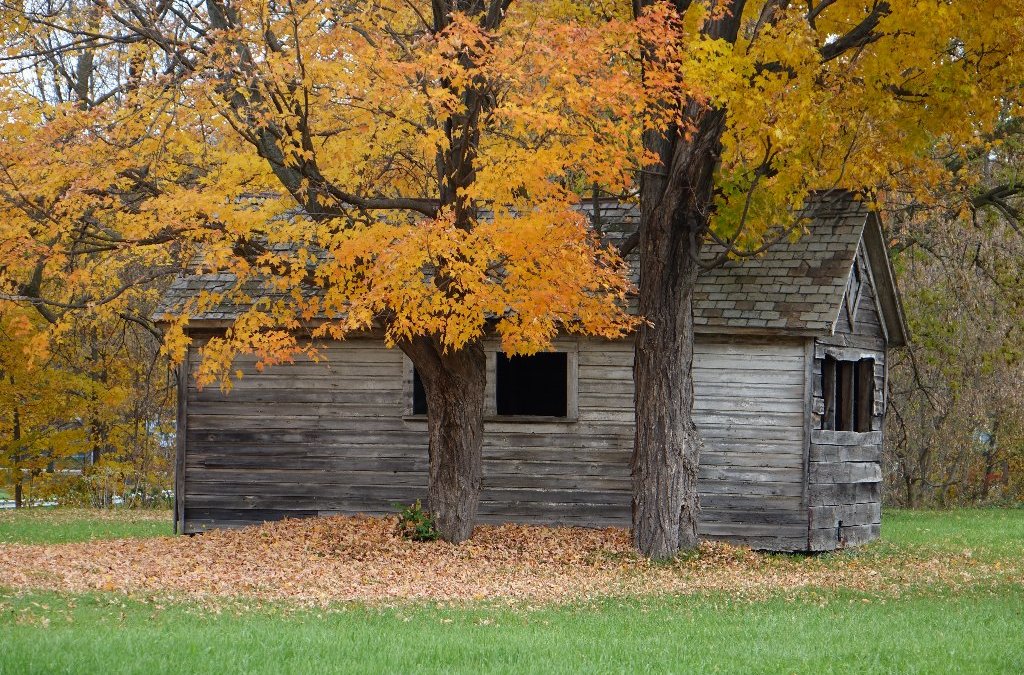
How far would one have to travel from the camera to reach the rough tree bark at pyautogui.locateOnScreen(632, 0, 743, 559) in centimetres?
1664

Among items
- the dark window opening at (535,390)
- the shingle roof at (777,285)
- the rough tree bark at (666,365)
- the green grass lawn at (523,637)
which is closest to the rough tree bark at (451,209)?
the rough tree bark at (666,365)

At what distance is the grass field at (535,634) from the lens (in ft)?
30.0

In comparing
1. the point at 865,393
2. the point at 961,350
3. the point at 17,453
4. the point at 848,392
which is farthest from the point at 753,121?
the point at 17,453

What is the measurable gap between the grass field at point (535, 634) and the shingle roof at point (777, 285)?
16.5 feet

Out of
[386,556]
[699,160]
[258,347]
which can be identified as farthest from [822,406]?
[258,347]

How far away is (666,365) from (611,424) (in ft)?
8.56

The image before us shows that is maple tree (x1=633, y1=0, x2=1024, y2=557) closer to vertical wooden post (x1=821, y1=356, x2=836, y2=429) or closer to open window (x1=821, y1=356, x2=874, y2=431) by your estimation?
vertical wooden post (x1=821, y1=356, x2=836, y2=429)

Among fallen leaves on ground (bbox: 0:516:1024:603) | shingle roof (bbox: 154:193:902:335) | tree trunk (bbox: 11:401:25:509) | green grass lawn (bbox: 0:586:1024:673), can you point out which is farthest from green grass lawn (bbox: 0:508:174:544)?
green grass lawn (bbox: 0:586:1024:673)

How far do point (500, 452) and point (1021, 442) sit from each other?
16.1 meters

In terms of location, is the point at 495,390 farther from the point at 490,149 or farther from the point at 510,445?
the point at 490,149

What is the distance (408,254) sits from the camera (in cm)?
1414

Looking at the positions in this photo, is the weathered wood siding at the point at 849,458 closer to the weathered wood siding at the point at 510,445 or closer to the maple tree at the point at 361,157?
the weathered wood siding at the point at 510,445

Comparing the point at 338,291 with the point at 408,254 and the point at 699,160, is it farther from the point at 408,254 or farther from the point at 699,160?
the point at 699,160

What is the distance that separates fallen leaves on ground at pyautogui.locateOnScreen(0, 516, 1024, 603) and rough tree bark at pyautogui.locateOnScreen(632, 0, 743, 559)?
60cm
